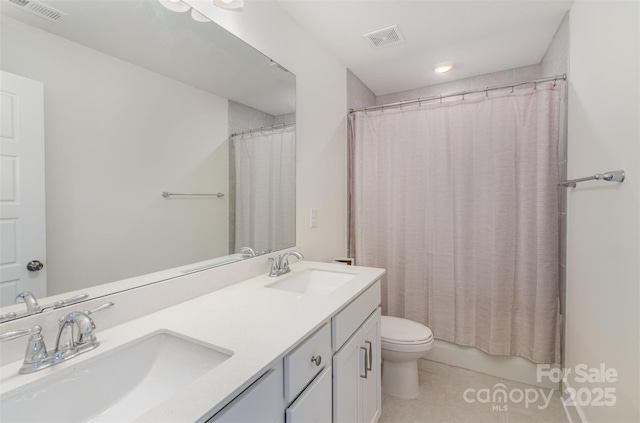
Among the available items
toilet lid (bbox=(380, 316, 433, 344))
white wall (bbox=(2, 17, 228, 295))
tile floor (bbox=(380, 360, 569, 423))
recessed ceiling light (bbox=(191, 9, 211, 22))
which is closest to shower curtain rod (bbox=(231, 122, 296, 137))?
white wall (bbox=(2, 17, 228, 295))

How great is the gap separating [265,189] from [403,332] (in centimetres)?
126

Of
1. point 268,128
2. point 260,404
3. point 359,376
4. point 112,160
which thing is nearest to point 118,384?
point 260,404

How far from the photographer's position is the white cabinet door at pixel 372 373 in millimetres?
1346

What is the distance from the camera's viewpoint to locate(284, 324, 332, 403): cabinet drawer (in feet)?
→ 2.60

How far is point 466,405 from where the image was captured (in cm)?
175

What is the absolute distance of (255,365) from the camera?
68 cm

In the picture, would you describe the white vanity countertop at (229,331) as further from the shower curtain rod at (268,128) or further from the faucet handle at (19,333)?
the shower curtain rod at (268,128)

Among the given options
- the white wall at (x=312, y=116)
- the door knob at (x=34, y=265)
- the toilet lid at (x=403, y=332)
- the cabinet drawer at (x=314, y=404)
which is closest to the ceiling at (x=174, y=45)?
the white wall at (x=312, y=116)

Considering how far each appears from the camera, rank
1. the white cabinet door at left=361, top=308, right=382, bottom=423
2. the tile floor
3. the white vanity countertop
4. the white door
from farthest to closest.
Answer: the tile floor
the white cabinet door at left=361, top=308, right=382, bottom=423
the white door
the white vanity countertop

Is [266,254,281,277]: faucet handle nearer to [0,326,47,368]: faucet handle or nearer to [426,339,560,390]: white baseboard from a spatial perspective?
[0,326,47,368]: faucet handle

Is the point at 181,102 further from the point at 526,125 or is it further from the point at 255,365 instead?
the point at 526,125

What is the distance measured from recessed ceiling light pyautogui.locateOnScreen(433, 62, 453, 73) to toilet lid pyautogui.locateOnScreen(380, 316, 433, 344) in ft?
6.88

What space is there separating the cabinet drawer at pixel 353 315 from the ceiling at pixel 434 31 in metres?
1.64

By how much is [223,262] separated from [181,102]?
0.73 m
